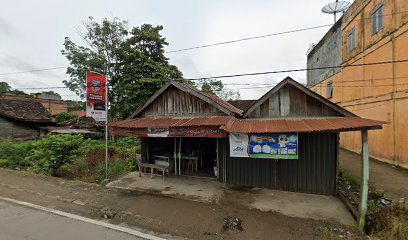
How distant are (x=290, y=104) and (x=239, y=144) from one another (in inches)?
101

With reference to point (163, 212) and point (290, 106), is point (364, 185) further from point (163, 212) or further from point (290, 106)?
point (163, 212)

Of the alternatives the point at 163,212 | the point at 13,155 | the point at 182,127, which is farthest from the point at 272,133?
the point at 13,155

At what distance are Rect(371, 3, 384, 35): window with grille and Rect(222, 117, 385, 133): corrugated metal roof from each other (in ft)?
32.1

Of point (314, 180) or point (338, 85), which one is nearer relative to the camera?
point (314, 180)

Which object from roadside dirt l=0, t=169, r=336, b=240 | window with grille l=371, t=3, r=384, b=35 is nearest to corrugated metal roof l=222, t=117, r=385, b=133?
roadside dirt l=0, t=169, r=336, b=240

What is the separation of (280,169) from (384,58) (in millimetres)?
10375

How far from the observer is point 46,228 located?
5289mm

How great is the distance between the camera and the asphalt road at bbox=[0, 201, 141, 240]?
4918mm

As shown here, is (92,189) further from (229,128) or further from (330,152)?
(330,152)

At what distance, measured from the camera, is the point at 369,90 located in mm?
14250

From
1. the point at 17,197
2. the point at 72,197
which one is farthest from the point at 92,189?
the point at 17,197

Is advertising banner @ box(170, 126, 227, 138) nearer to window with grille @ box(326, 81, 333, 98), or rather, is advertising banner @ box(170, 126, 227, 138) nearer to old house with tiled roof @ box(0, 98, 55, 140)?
window with grille @ box(326, 81, 333, 98)

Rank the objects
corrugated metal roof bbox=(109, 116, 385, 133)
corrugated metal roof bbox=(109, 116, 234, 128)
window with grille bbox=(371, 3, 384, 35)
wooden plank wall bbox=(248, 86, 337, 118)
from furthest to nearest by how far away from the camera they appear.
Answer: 1. window with grille bbox=(371, 3, 384, 35)
2. corrugated metal roof bbox=(109, 116, 234, 128)
3. wooden plank wall bbox=(248, 86, 337, 118)
4. corrugated metal roof bbox=(109, 116, 385, 133)

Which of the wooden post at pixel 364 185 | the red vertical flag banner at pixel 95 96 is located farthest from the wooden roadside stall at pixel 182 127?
the wooden post at pixel 364 185
